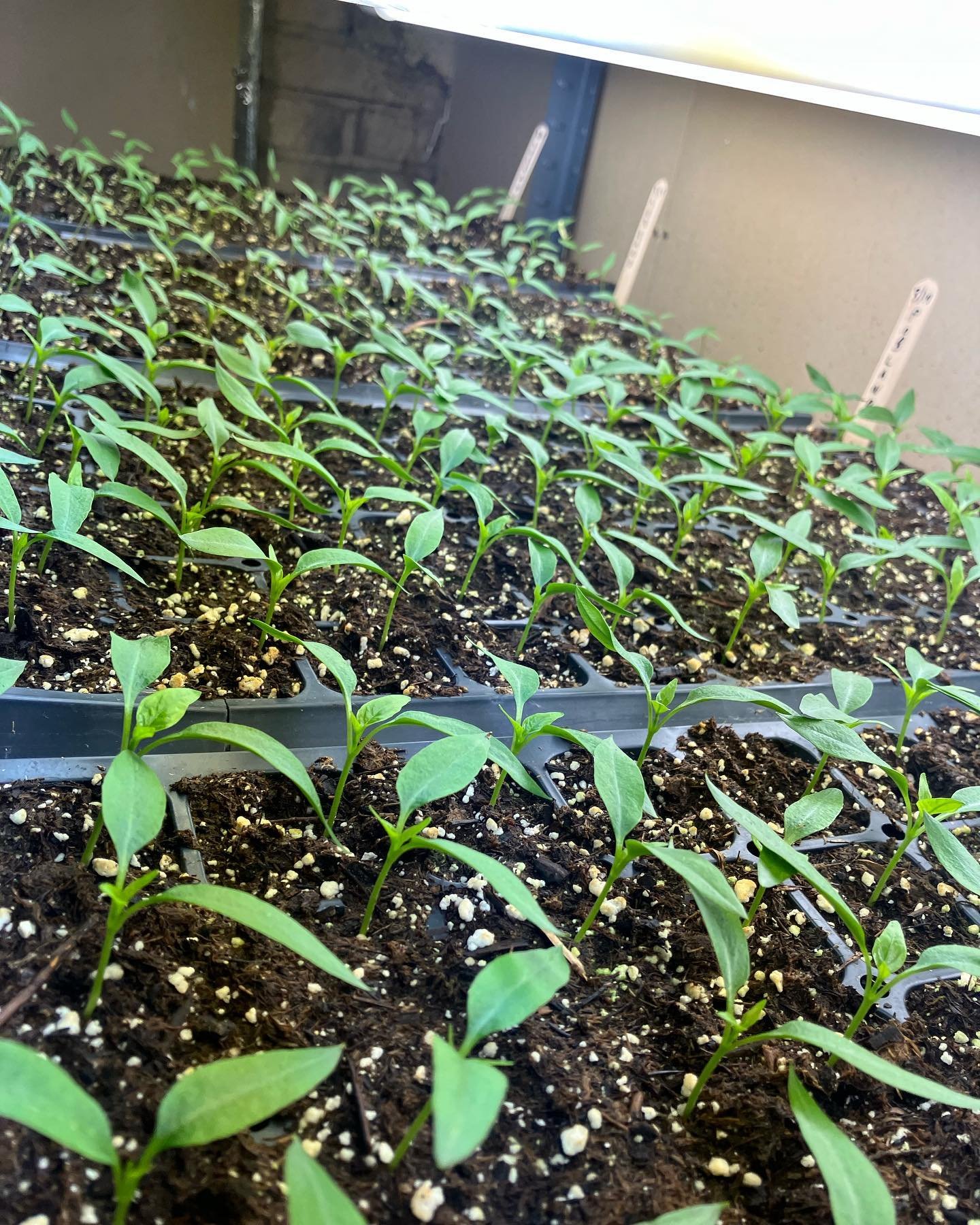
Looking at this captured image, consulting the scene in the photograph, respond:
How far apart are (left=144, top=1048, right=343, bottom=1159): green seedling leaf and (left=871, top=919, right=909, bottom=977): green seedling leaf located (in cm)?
39

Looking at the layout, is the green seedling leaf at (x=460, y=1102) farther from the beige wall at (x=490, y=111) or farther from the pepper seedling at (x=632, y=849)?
the beige wall at (x=490, y=111)

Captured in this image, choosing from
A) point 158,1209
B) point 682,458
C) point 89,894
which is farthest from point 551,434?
point 158,1209

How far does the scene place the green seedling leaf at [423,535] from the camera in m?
0.96

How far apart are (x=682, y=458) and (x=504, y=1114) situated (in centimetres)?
141

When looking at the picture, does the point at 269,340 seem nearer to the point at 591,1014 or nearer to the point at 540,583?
the point at 540,583

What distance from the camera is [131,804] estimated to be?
21.5 inches

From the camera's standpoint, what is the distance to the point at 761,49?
938 millimetres

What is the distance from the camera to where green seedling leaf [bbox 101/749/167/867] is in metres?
0.53

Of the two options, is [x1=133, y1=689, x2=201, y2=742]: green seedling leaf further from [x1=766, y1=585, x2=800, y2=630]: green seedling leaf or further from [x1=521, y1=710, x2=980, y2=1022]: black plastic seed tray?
[x1=766, y1=585, x2=800, y2=630]: green seedling leaf

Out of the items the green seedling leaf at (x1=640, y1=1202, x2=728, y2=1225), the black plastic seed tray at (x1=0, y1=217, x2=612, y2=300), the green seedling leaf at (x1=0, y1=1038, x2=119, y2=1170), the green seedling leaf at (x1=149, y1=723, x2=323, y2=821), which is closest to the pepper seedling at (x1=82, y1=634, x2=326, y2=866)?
the green seedling leaf at (x1=149, y1=723, x2=323, y2=821)

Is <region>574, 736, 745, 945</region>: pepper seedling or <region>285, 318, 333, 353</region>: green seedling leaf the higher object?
<region>285, 318, 333, 353</region>: green seedling leaf

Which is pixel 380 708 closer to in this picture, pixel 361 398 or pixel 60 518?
pixel 60 518

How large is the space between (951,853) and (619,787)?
0.80 ft

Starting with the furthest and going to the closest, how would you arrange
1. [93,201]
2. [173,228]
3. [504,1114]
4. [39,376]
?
[173,228], [93,201], [39,376], [504,1114]
